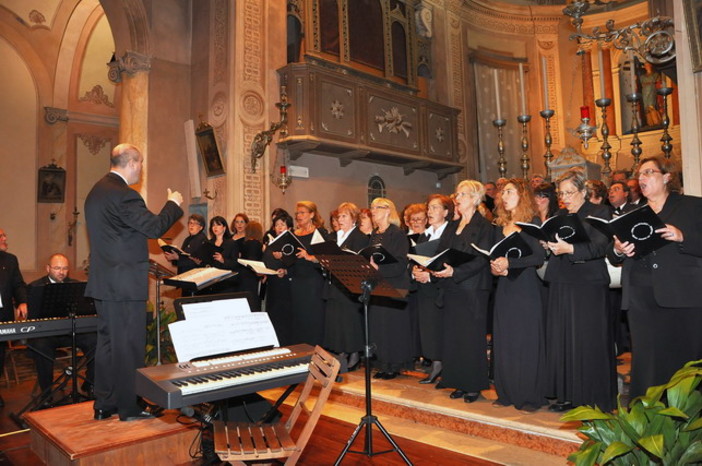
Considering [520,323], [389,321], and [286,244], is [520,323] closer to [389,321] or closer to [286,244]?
[389,321]

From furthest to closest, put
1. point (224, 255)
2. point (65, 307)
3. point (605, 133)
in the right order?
point (224, 255) < point (605, 133) < point (65, 307)

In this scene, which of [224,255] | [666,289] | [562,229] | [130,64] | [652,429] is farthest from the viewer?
[130,64]

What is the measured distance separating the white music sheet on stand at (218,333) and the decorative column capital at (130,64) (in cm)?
695

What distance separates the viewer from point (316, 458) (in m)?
3.78

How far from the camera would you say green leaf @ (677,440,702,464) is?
2295mm

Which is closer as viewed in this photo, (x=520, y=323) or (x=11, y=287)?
(x=520, y=323)

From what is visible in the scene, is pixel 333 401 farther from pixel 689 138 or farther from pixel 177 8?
pixel 177 8

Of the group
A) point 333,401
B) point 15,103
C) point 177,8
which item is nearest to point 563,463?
point 333,401

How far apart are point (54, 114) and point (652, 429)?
520 inches

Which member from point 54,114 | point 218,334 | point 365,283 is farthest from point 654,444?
point 54,114

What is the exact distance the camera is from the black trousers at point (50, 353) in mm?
5598

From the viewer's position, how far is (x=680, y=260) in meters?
3.31

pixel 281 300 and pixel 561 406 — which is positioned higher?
pixel 281 300

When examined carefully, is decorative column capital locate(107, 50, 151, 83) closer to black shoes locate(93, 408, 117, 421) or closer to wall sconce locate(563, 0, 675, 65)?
wall sconce locate(563, 0, 675, 65)
